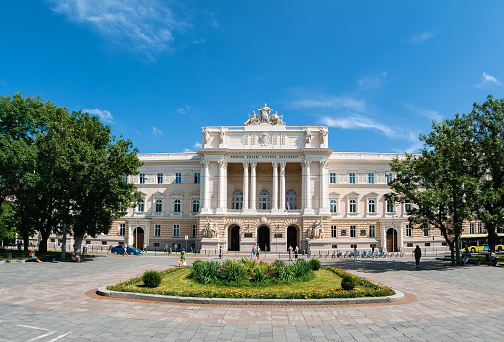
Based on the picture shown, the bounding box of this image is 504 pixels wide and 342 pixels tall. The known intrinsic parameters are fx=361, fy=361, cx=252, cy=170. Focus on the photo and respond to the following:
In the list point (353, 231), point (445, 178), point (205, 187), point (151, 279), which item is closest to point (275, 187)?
point (205, 187)

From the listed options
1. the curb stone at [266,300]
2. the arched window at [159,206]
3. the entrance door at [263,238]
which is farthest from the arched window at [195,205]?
the curb stone at [266,300]

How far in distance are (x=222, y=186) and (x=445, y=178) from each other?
33.9m

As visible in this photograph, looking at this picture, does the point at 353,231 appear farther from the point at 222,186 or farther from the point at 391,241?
the point at 222,186

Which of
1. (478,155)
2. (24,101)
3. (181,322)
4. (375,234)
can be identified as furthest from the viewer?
(375,234)

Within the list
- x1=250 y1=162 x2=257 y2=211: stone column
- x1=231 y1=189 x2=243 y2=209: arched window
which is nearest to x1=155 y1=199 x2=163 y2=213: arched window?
x1=231 y1=189 x2=243 y2=209: arched window

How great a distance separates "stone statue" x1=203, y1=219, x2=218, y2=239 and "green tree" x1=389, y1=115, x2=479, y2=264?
28422mm

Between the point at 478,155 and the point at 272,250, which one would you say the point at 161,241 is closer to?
the point at 272,250

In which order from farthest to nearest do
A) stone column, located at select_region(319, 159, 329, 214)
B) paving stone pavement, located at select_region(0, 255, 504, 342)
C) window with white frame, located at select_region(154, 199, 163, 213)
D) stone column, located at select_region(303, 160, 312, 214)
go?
window with white frame, located at select_region(154, 199, 163, 213), stone column, located at select_region(319, 159, 329, 214), stone column, located at select_region(303, 160, 312, 214), paving stone pavement, located at select_region(0, 255, 504, 342)

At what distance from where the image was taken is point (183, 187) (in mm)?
64250

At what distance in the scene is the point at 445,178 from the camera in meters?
33.1

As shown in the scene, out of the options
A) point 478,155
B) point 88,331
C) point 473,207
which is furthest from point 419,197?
point 88,331

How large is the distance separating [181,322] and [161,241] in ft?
170

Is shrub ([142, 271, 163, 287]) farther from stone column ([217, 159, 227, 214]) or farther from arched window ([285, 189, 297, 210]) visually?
arched window ([285, 189, 297, 210])

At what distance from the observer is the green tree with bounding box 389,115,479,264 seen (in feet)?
105
